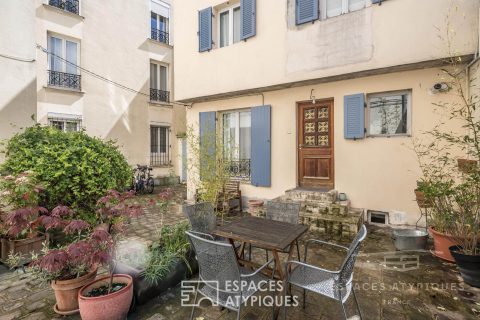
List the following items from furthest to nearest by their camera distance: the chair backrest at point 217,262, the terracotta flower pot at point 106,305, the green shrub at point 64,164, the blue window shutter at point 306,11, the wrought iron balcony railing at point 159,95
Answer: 1. the wrought iron balcony railing at point 159,95
2. the blue window shutter at point 306,11
3. the green shrub at point 64,164
4. the terracotta flower pot at point 106,305
5. the chair backrest at point 217,262

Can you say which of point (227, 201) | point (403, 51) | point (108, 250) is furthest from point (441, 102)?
point (108, 250)

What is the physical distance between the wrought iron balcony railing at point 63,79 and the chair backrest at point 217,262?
9.74 meters

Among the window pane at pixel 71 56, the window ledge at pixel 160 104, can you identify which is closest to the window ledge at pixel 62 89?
the window pane at pixel 71 56

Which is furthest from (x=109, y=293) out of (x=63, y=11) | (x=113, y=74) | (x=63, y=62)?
(x=63, y=11)

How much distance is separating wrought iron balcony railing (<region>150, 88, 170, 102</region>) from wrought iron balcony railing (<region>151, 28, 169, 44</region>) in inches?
97.1

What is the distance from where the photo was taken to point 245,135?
729 centimetres

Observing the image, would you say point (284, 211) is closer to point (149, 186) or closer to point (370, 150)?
point (370, 150)

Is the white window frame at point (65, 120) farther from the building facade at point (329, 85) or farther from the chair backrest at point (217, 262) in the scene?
the chair backrest at point (217, 262)

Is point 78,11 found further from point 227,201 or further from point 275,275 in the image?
point 275,275

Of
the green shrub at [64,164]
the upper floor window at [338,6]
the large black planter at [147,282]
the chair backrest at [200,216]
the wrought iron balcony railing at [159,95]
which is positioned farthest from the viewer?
the wrought iron balcony railing at [159,95]

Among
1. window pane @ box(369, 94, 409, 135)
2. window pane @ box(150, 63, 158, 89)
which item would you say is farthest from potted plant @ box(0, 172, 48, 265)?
window pane @ box(150, 63, 158, 89)

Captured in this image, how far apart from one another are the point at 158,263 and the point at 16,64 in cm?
464

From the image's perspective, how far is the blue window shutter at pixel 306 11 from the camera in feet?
18.3

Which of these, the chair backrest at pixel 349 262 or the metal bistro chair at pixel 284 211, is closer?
the chair backrest at pixel 349 262
